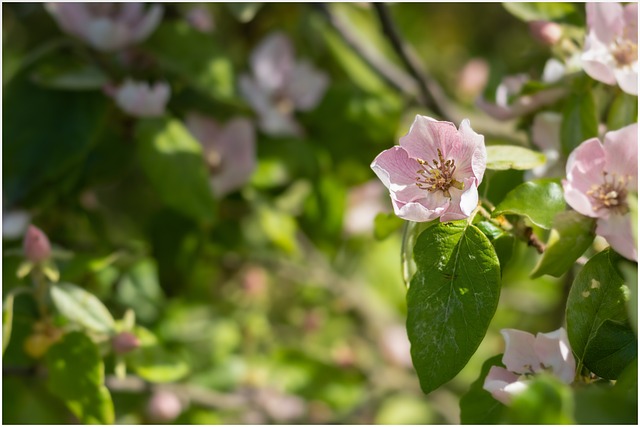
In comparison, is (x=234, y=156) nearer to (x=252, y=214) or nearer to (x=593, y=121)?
(x=252, y=214)

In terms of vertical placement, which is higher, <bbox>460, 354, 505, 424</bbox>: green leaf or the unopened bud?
<bbox>460, 354, 505, 424</bbox>: green leaf

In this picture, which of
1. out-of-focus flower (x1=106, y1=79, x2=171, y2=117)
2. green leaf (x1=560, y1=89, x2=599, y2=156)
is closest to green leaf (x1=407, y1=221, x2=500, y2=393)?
green leaf (x1=560, y1=89, x2=599, y2=156)

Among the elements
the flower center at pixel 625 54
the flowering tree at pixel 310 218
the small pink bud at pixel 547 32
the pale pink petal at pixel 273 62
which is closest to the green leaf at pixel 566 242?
the flowering tree at pixel 310 218

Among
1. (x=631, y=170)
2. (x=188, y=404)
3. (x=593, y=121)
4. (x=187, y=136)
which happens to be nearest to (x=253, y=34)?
(x=187, y=136)

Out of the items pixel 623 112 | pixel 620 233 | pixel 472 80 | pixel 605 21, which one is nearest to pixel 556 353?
pixel 620 233

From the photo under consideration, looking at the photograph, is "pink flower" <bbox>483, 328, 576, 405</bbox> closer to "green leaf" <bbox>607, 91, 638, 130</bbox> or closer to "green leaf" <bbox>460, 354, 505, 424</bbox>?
"green leaf" <bbox>460, 354, 505, 424</bbox>

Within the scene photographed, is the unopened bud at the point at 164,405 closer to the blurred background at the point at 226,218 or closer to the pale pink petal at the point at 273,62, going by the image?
the blurred background at the point at 226,218
